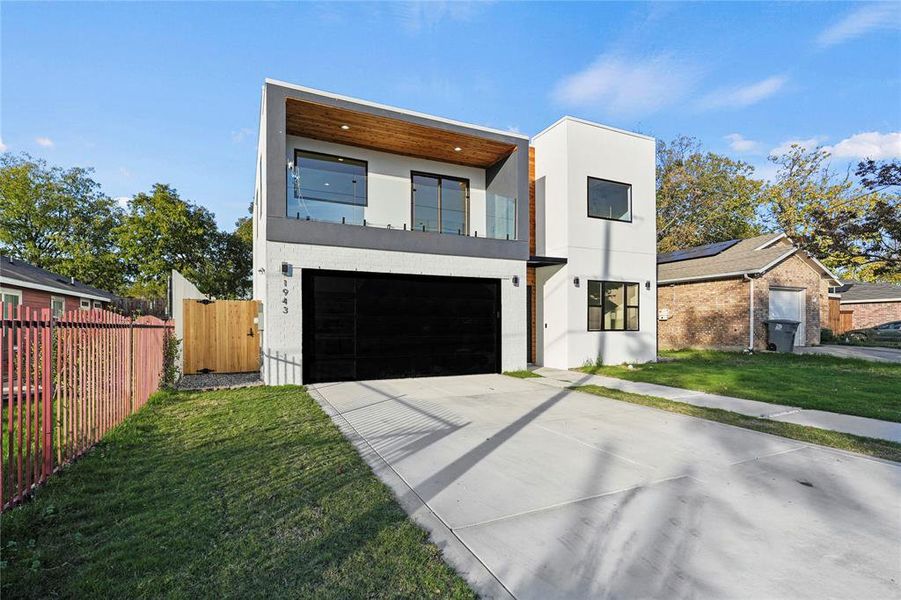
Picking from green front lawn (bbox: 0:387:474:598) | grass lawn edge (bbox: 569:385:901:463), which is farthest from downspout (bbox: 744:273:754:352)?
green front lawn (bbox: 0:387:474:598)

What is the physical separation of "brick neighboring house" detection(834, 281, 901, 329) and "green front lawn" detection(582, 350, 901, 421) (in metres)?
17.9

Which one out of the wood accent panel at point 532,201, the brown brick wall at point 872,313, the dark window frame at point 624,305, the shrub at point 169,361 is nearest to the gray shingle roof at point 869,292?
the brown brick wall at point 872,313

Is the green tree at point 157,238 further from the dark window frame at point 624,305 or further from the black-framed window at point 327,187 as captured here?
the dark window frame at point 624,305

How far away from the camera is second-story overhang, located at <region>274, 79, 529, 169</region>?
8.41m

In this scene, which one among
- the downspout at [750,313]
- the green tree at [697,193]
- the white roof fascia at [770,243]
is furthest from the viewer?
the green tree at [697,193]

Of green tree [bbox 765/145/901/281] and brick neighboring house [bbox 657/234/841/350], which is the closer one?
brick neighboring house [bbox 657/234/841/350]

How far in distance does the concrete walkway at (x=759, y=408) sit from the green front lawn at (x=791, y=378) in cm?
36

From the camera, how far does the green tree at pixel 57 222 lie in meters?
24.4

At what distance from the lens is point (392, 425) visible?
541 cm

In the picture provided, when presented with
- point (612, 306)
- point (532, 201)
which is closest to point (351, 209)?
point (532, 201)

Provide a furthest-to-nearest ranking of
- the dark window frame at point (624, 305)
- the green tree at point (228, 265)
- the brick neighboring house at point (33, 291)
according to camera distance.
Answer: the green tree at point (228, 265) < the brick neighboring house at point (33, 291) < the dark window frame at point (624, 305)

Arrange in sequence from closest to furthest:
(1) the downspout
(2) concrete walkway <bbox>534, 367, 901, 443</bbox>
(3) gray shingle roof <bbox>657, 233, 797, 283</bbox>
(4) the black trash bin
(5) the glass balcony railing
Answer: (2) concrete walkway <bbox>534, 367, 901, 443</bbox> < (5) the glass balcony railing < (4) the black trash bin < (1) the downspout < (3) gray shingle roof <bbox>657, 233, 797, 283</bbox>

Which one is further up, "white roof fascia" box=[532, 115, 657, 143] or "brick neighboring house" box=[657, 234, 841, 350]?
"white roof fascia" box=[532, 115, 657, 143]

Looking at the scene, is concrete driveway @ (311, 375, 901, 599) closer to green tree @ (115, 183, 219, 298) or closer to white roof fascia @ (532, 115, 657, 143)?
white roof fascia @ (532, 115, 657, 143)
